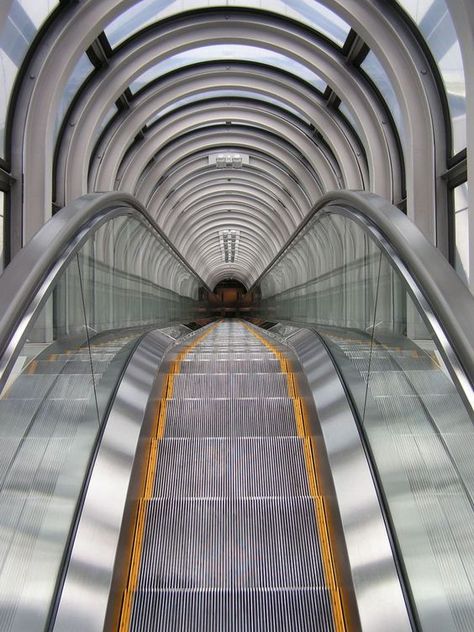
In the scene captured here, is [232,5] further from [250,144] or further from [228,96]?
[250,144]

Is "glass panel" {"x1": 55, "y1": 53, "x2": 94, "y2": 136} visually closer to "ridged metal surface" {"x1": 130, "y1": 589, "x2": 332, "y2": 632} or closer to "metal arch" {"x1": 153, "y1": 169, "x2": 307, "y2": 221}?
"metal arch" {"x1": 153, "y1": 169, "x2": 307, "y2": 221}

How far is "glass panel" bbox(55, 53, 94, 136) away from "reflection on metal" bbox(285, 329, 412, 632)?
11082 millimetres

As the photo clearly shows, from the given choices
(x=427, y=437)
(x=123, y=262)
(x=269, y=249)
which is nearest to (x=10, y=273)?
(x=427, y=437)

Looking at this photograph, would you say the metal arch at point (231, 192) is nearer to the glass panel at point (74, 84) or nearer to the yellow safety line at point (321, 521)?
the glass panel at point (74, 84)

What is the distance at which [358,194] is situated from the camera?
14.3 feet

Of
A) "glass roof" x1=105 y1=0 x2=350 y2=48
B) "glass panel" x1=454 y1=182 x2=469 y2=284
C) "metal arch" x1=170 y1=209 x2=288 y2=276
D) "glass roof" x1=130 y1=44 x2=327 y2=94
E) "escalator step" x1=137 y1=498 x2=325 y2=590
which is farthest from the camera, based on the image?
"metal arch" x1=170 y1=209 x2=288 y2=276

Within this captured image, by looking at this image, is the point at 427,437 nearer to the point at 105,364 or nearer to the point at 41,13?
the point at 105,364

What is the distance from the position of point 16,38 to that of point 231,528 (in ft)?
32.3

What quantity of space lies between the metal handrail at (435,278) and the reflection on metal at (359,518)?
1.06 metres

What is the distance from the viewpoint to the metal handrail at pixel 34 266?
2.44 m

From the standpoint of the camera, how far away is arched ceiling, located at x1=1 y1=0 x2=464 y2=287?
11359mm

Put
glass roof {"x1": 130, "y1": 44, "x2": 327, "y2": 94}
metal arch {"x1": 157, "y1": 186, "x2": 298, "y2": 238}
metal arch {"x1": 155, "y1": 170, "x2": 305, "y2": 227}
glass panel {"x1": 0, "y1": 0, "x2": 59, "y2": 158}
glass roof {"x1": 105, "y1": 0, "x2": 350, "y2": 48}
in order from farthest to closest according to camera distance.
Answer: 1. metal arch {"x1": 157, "y1": 186, "x2": 298, "y2": 238}
2. metal arch {"x1": 155, "y1": 170, "x2": 305, "y2": 227}
3. glass roof {"x1": 130, "y1": 44, "x2": 327, "y2": 94}
4. glass roof {"x1": 105, "y1": 0, "x2": 350, "y2": 48}
5. glass panel {"x1": 0, "y1": 0, "x2": 59, "y2": 158}

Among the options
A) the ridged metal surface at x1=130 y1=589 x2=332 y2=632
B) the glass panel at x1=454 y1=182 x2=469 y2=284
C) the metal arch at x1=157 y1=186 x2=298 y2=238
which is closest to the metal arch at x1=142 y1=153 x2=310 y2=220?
the metal arch at x1=157 y1=186 x2=298 y2=238

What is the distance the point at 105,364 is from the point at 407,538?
225 centimetres
